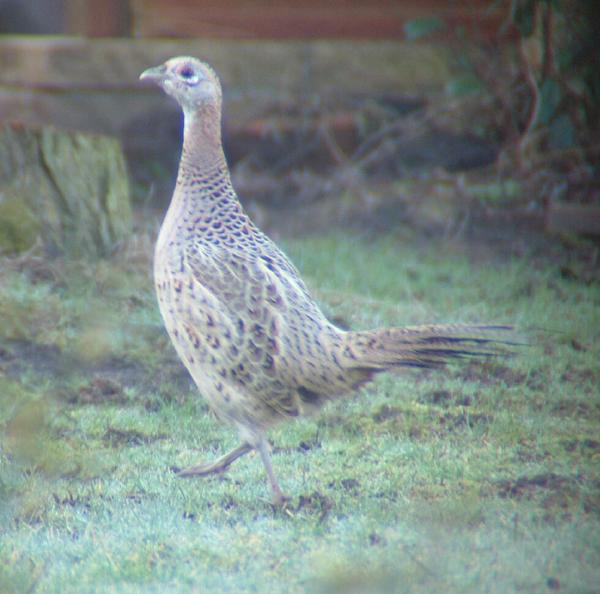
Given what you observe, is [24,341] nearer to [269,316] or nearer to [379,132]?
[269,316]

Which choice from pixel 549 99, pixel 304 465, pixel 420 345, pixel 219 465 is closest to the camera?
pixel 420 345

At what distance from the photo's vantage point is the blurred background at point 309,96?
27.6 ft

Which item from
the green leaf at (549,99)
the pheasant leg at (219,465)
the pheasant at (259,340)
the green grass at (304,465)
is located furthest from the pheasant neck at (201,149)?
the green leaf at (549,99)

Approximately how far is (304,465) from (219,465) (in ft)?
1.13

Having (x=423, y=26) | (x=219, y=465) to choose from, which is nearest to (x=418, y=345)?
(x=219, y=465)

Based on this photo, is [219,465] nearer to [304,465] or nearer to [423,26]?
[304,465]

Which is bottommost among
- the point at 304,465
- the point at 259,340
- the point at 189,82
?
the point at 304,465

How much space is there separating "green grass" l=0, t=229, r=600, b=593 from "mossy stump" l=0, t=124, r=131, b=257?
0.28 metres

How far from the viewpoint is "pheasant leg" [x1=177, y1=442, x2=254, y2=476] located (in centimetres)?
400

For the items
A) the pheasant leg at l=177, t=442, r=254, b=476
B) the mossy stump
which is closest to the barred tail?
the pheasant leg at l=177, t=442, r=254, b=476

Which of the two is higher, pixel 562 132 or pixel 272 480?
pixel 562 132

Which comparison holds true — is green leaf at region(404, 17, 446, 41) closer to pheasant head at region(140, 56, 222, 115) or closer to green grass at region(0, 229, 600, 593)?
green grass at region(0, 229, 600, 593)

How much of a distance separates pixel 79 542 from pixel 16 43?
257 inches

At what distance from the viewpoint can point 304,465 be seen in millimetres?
4125
